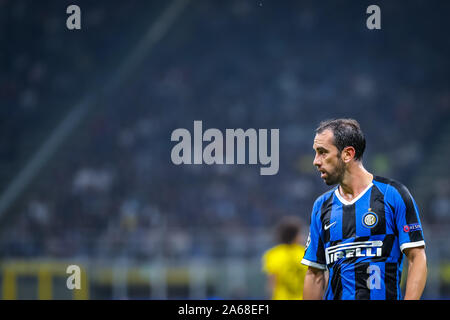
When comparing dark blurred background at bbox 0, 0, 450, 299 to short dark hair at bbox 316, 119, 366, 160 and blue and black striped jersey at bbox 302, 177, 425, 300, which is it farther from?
short dark hair at bbox 316, 119, 366, 160

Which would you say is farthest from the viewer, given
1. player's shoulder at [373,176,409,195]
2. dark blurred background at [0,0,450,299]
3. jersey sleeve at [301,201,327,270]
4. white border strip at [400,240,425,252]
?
dark blurred background at [0,0,450,299]

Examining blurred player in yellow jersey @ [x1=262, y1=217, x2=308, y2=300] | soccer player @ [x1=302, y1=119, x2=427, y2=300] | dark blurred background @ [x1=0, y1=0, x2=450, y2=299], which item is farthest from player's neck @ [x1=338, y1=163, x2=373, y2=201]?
dark blurred background @ [x1=0, y1=0, x2=450, y2=299]

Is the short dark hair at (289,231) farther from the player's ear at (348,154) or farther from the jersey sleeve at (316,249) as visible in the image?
the player's ear at (348,154)

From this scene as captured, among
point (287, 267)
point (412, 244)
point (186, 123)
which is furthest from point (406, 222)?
point (186, 123)

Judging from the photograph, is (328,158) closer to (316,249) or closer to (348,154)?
(348,154)

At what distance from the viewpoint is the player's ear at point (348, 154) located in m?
3.44

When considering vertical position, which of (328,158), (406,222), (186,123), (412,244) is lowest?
(412,244)

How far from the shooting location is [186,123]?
709 inches

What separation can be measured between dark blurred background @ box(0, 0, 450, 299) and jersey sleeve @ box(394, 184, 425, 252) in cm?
888

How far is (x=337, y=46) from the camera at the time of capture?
1970 cm

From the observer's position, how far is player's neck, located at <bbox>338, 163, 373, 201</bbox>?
3498 millimetres

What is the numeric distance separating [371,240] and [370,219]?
0.10 metres

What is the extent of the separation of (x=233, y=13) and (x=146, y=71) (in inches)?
124
